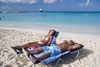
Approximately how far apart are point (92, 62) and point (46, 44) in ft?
5.60

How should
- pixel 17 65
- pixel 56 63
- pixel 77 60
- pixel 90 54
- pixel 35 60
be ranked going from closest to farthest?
pixel 35 60 → pixel 17 65 → pixel 56 63 → pixel 77 60 → pixel 90 54

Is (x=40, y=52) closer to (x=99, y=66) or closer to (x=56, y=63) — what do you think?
(x=56, y=63)

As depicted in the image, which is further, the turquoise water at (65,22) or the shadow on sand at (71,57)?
the turquoise water at (65,22)

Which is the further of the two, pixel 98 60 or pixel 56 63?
pixel 98 60

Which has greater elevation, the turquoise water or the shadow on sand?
the shadow on sand

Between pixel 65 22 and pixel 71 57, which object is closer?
pixel 71 57

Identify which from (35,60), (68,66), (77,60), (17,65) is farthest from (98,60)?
(17,65)

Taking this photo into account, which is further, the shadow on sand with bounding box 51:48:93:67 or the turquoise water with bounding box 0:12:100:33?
the turquoise water with bounding box 0:12:100:33

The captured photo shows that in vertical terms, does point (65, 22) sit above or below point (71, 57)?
below

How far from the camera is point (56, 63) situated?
3.13m

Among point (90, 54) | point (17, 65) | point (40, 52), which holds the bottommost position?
point (90, 54)

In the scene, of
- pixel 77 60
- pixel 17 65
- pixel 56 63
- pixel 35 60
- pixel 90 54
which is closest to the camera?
pixel 35 60

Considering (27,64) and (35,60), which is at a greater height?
(35,60)

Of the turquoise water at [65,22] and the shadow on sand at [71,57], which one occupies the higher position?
the shadow on sand at [71,57]
